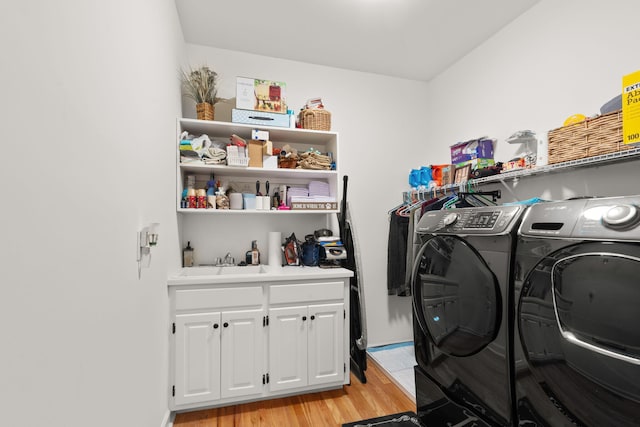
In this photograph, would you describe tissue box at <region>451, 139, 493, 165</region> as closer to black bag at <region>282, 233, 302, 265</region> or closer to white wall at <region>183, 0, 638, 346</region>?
white wall at <region>183, 0, 638, 346</region>

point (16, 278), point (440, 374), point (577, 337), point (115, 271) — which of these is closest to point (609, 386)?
point (577, 337)

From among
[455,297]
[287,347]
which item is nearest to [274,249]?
[287,347]

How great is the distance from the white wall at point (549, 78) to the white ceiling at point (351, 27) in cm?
19

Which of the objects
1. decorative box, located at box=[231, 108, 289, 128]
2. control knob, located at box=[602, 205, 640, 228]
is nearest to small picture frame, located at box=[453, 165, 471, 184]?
decorative box, located at box=[231, 108, 289, 128]

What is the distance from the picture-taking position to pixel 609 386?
0.81 m

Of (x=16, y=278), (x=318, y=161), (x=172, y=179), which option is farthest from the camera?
(x=318, y=161)

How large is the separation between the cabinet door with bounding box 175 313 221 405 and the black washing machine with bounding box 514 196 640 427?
168 cm

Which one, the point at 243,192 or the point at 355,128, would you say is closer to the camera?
the point at 243,192

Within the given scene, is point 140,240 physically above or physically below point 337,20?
below

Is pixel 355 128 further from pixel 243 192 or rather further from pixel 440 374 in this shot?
pixel 440 374

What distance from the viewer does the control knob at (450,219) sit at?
1.41 m

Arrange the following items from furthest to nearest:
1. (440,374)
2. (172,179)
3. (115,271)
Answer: (172,179) → (440,374) → (115,271)

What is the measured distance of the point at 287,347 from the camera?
6.84 ft

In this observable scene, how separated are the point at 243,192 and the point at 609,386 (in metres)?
2.42
